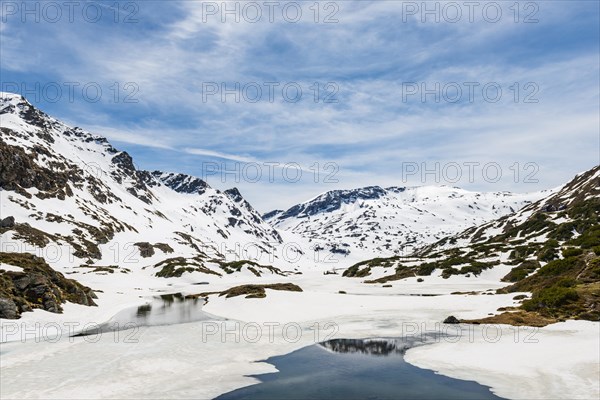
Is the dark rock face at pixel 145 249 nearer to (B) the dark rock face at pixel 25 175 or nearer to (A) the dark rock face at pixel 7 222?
(B) the dark rock face at pixel 25 175

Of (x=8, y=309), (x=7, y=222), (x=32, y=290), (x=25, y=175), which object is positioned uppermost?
(x=25, y=175)

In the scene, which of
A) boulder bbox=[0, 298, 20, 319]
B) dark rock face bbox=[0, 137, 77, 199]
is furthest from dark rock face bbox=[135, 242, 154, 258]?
boulder bbox=[0, 298, 20, 319]

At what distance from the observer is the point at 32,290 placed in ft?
127

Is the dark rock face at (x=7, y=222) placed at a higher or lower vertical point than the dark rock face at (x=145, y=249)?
higher

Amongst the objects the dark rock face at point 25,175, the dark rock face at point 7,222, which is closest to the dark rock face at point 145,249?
the dark rock face at point 25,175

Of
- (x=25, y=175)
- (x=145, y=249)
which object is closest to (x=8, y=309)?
(x=145, y=249)

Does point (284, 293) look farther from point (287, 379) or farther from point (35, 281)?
point (287, 379)

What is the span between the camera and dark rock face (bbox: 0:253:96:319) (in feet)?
113

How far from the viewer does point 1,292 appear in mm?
34406

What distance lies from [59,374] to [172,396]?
735 cm

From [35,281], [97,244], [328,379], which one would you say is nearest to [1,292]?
[35,281]

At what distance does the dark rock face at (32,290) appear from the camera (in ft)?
113

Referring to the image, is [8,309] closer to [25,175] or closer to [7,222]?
[7,222]

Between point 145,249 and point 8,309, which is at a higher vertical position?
point 145,249
